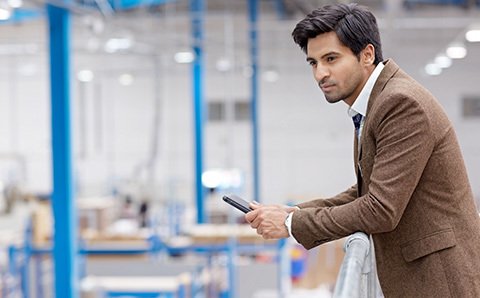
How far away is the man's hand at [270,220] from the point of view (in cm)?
198

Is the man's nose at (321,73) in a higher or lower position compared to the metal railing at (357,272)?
higher

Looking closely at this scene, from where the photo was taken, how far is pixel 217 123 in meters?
20.2

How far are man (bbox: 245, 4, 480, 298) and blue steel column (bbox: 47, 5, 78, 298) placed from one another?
541 cm

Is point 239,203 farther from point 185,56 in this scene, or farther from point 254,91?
point 254,91

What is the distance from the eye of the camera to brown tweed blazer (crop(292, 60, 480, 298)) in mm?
1811

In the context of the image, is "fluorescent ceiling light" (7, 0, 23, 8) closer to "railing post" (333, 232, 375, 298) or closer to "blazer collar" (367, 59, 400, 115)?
"blazer collar" (367, 59, 400, 115)

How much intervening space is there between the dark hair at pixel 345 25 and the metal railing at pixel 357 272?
462mm

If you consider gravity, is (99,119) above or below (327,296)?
above

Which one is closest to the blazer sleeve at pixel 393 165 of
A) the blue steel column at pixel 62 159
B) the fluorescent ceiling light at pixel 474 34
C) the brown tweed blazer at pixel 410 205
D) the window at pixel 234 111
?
the brown tweed blazer at pixel 410 205

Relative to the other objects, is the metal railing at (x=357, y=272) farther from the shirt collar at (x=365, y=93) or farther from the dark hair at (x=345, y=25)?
the dark hair at (x=345, y=25)

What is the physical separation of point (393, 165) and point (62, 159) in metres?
5.72

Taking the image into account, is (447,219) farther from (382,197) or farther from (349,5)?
(349,5)

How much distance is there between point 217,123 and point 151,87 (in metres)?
1.90

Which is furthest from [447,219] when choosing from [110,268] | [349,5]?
[110,268]
